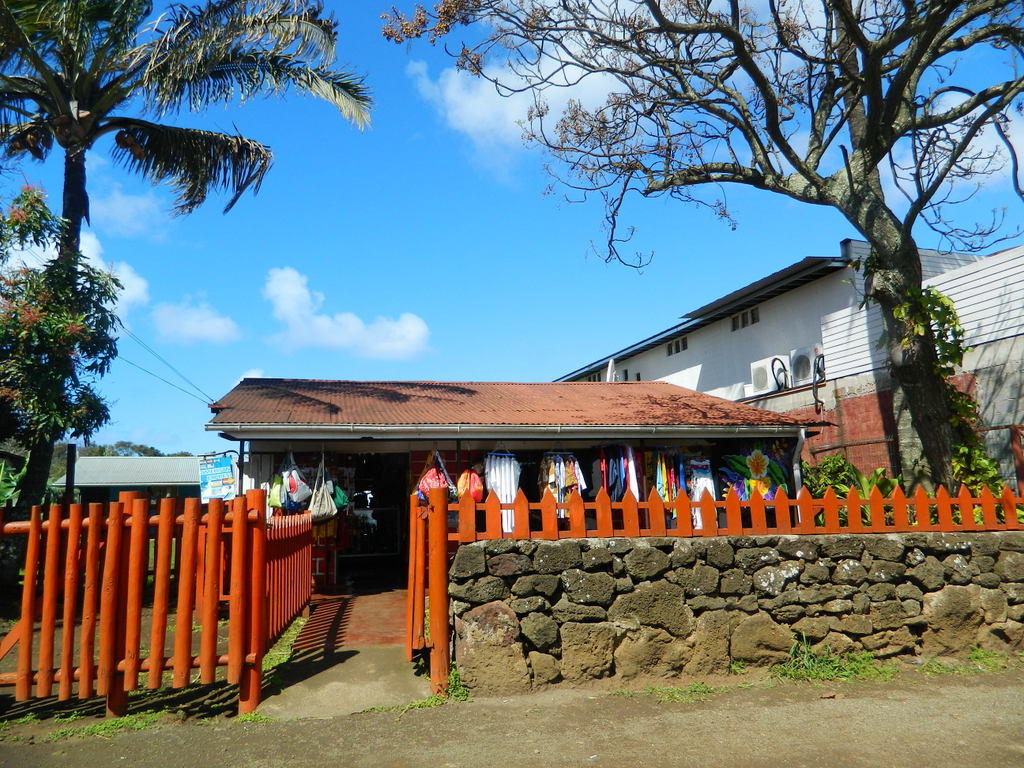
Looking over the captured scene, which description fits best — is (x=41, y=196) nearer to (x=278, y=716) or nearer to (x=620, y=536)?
(x=278, y=716)

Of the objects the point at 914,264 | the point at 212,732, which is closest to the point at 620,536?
the point at 212,732

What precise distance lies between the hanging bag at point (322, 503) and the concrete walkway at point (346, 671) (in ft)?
4.67

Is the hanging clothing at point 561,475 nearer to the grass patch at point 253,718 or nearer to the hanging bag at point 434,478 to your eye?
the hanging bag at point 434,478

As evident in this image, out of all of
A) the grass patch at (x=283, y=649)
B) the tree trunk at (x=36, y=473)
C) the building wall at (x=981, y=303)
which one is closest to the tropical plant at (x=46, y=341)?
the tree trunk at (x=36, y=473)

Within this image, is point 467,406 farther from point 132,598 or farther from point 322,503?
point 132,598

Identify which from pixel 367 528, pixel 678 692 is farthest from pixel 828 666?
pixel 367 528

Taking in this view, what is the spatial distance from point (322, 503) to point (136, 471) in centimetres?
2542

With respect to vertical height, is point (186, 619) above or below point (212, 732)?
above

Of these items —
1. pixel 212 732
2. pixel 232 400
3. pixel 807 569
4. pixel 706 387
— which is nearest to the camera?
pixel 212 732

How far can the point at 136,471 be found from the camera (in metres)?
30.2

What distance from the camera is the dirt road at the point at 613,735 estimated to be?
4.12 meters

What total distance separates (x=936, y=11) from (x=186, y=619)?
9.47 metres

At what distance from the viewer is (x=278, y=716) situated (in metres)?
4.87

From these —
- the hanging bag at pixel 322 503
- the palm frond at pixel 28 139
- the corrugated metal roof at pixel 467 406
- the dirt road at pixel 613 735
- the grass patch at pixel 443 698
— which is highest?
the palm frond at pixel 28 139
